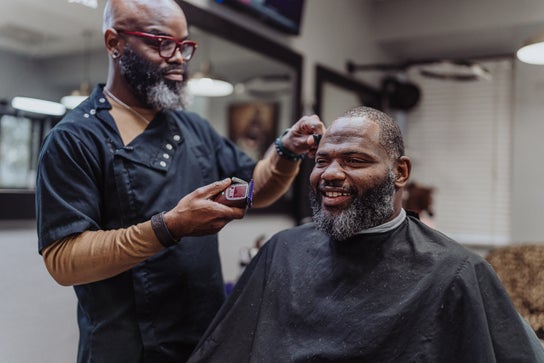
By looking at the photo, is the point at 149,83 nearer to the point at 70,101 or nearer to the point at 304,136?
the point at 304,136

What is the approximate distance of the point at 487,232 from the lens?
15.6 ft

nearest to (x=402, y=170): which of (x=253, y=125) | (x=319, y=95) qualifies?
(x=319, y=95)

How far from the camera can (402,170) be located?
1559 millimetres

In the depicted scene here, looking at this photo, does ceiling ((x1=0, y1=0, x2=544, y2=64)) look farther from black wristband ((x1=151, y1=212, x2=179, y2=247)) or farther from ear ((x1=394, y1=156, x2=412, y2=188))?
black wristband ((x1=151, y1=212, x2=179, y2=247))

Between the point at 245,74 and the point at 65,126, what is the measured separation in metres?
2.29

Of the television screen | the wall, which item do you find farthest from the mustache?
the wall

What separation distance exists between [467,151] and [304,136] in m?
3.55

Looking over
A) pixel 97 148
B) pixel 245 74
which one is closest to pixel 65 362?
pixel 97 148

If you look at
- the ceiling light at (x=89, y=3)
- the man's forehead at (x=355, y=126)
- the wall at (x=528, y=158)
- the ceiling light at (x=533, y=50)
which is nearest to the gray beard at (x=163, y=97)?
the man's forehead at (x=355, y=126)

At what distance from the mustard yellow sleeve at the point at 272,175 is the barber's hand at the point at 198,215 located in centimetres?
54

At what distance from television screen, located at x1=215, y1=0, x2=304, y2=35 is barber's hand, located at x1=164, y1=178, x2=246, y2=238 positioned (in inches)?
69.4

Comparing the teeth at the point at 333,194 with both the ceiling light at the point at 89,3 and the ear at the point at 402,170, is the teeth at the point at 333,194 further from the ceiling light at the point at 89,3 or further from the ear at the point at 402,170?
the ceiling light at the point at 89,3

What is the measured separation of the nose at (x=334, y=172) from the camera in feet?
4.83

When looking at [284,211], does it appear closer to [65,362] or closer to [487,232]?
[65,362]
